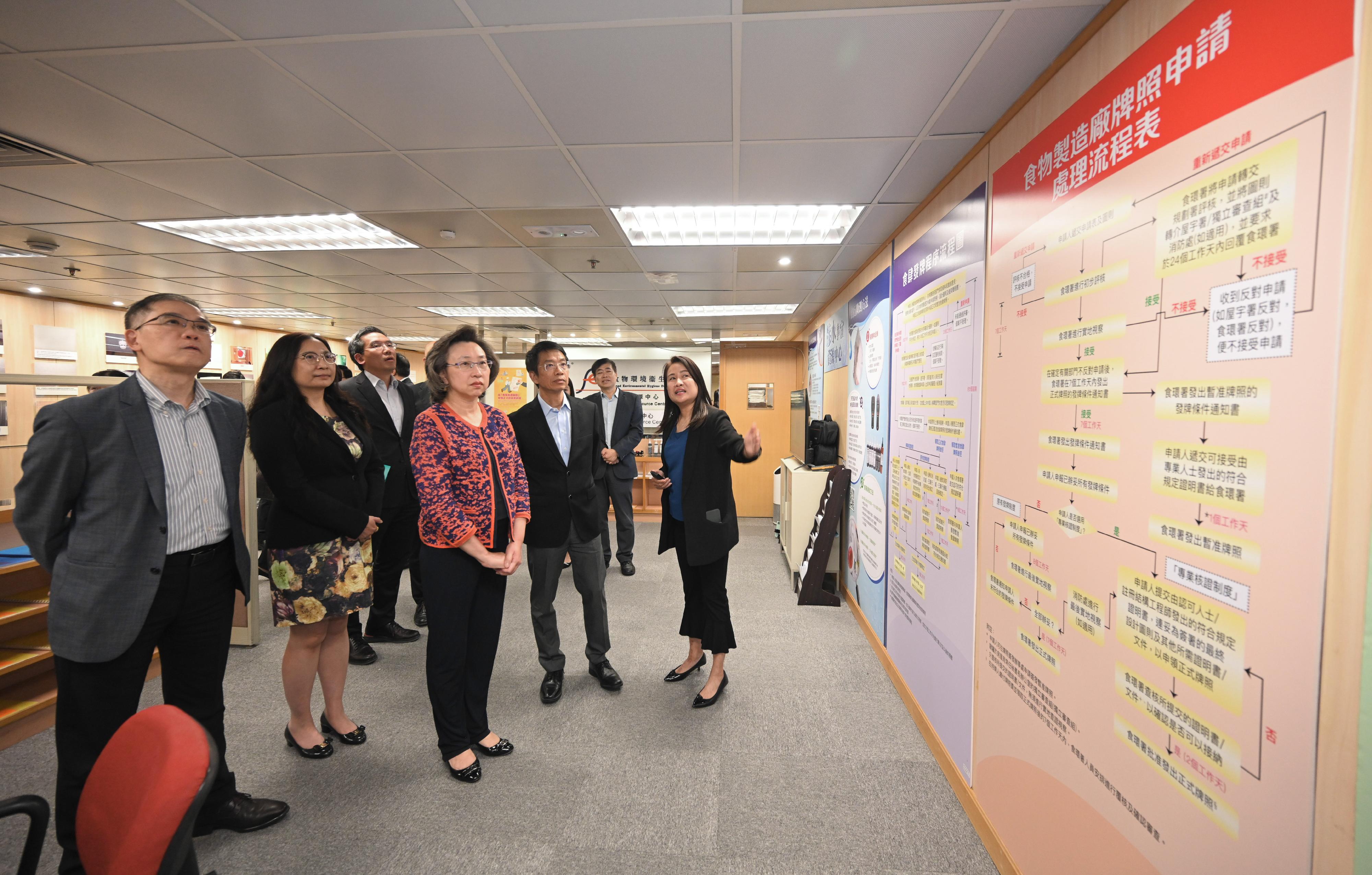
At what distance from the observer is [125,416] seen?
142cm

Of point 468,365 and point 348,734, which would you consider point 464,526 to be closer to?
point 468,365

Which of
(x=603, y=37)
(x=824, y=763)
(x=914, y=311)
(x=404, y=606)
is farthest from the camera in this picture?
(x=404, y=606)

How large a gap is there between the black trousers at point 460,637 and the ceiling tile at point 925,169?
217cm

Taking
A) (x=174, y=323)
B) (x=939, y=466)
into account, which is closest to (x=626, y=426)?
(x=939, y=466)

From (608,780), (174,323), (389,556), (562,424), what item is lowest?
(608,780)

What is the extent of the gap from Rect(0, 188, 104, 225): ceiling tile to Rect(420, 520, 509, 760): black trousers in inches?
111

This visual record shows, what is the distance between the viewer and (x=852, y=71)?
1.53 meters

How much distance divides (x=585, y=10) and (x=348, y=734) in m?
2.73

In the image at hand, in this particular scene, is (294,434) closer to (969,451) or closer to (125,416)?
(125,416)

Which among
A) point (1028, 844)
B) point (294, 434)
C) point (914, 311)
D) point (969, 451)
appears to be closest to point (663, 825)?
point (1028, 844)

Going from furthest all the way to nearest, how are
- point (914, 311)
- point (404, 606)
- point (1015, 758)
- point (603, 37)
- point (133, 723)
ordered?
1. point (404, 606)
2. point (914, 311)
3. point (1015, 758)
4. point (603, 37)
5. point (133, 723)

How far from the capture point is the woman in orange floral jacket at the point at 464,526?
1795 mm

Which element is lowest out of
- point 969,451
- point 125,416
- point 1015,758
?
point 1015,758

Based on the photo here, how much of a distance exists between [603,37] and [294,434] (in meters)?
1.66
